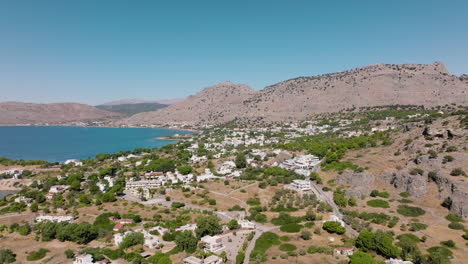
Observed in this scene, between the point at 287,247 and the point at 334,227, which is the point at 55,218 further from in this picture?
the point at 334,227

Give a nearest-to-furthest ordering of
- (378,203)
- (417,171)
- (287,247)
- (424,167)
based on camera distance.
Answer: (287,247) → (378,203) → (417,171) → (424,167)

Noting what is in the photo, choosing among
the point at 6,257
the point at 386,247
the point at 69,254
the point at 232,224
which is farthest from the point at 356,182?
the point at 6,257

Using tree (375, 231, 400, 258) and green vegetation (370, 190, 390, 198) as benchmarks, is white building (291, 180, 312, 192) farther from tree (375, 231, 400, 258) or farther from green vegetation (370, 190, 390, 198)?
tree (375, 231, 400, 258)

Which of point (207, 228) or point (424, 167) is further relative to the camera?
point (424, 167)

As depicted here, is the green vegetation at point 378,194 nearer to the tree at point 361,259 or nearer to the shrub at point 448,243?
the shrub at point 448,243

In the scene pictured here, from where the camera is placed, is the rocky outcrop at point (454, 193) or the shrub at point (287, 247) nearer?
the shrub at point (287, 247)

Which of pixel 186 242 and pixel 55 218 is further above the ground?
pixel 186 242

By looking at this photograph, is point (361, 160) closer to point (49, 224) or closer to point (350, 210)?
point (350, 210)

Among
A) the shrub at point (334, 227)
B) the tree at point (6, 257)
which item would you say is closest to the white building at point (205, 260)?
the shrub at point (334, 227)

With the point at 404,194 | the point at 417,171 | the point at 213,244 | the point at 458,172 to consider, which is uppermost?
the point at 458,172
